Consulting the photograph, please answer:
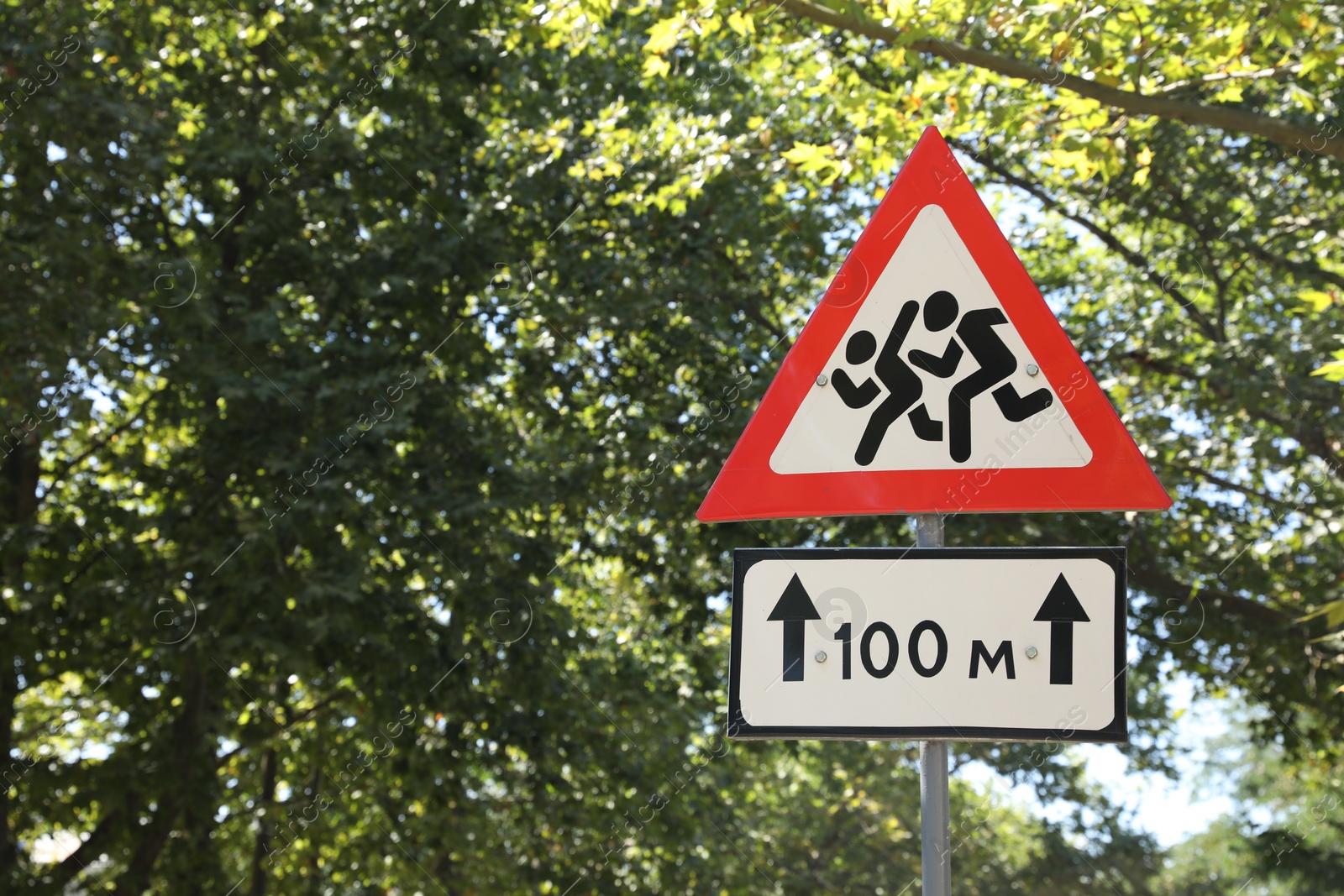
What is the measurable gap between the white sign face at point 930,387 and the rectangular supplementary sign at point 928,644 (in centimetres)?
18

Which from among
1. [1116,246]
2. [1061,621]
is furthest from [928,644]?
[1116,246]

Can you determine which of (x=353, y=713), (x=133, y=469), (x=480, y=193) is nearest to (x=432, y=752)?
(x=353, y=713)

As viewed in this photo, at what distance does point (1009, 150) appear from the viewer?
8828 millimetres

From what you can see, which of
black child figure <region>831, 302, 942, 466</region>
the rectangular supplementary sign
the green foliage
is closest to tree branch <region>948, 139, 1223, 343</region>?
the green foliage

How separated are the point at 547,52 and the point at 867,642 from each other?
8.02 metres

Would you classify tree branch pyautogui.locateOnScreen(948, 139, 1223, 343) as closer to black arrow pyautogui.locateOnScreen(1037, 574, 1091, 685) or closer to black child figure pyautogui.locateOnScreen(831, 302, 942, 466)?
black child figure pyautogui.locateOnScreen(831, 302, 942, 466)

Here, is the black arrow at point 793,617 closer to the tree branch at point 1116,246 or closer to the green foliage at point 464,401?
the green foliage at point 464,401

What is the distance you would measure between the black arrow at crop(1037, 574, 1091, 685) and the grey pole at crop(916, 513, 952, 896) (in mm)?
206

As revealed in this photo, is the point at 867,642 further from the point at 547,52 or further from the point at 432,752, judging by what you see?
the point at 547,52

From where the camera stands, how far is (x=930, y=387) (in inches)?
78.1

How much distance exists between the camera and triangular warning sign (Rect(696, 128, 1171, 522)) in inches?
75.1

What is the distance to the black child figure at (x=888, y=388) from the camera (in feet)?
6.48

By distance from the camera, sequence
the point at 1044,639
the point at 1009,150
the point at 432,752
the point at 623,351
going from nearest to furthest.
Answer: the point at 1044,639 < the point at 432,752 < the point at 623,351 < the point at 1009,150

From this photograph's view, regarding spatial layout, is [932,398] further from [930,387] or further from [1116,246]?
[1116,246]
